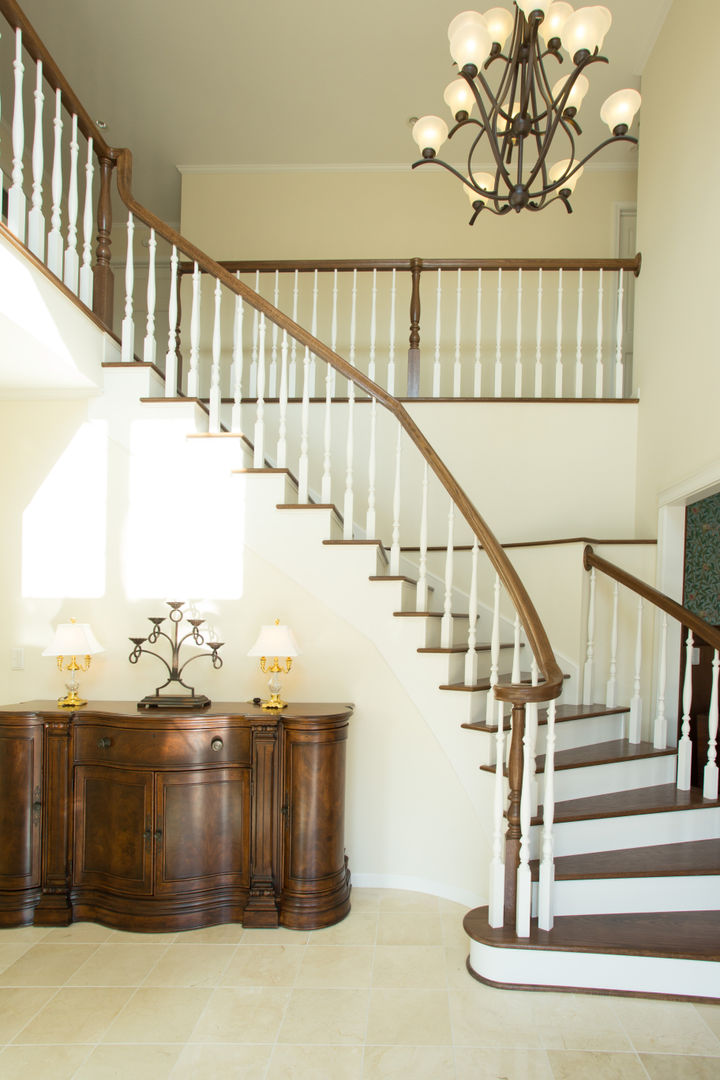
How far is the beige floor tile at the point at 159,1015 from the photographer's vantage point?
2553 mm

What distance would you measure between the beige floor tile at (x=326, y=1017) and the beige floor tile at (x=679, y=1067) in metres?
0.93

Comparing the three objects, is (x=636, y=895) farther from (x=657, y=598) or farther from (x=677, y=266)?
(x=677, y=266)

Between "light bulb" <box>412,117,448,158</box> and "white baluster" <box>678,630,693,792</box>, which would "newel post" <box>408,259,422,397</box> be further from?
"white baluster" <box>678,630,693,792</box>

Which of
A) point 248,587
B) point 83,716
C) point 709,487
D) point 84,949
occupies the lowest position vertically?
point 84,949

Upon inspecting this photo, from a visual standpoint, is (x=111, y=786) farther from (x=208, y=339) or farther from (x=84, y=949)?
(x=208, y=339)

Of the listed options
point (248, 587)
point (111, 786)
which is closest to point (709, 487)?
point (248, 587)

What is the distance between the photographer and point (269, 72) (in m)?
5.54

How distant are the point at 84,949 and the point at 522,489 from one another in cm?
370

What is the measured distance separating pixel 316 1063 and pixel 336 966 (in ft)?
2.08

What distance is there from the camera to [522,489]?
5.22 m

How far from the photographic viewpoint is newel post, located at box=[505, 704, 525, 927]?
2914 mm

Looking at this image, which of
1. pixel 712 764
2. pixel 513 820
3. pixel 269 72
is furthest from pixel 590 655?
pixel 269 72

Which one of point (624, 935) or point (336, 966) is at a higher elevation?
point (624, 935)

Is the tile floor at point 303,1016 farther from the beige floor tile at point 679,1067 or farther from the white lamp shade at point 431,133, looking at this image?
the white lamp shade at point 431,133
